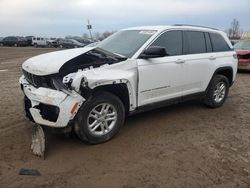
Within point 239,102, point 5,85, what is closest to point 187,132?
point 239,102

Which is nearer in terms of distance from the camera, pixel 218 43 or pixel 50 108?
pixel 50 108

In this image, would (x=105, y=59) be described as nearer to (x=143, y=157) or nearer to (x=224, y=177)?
(x=143, y=157)

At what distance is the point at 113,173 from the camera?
3.87m

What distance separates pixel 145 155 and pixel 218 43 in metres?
3.74

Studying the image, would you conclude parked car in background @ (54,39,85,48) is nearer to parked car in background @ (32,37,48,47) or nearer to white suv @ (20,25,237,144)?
parked car in background @ (32,37,48,47)

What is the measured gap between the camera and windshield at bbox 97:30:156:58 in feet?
17.6

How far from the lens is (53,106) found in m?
4.18

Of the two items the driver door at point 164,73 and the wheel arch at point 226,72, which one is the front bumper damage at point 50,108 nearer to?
the driver door at point 164,73

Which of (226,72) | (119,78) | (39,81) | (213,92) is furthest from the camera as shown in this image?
(226,72)

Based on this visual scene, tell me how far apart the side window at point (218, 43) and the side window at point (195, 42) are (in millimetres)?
357

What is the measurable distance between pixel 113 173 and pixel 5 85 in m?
6.75

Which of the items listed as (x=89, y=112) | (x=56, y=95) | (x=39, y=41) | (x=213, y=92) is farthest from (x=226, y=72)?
(x=39, y=41)

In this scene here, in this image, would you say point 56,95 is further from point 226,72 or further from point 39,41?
point 39,41

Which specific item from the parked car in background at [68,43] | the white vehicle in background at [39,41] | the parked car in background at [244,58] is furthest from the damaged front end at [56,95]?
the white vehicle in background at [39,41]
